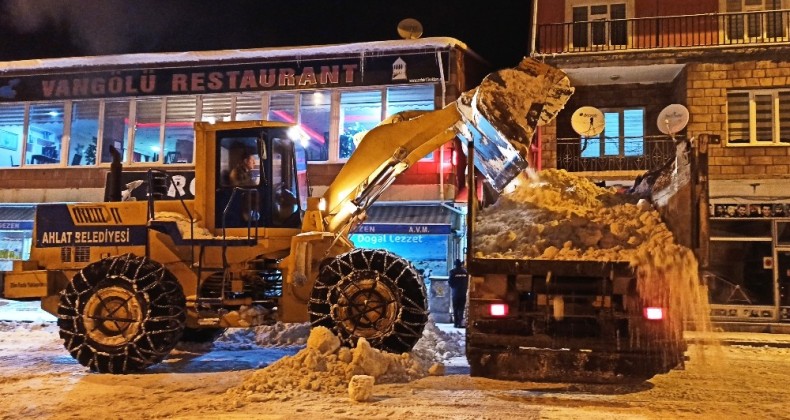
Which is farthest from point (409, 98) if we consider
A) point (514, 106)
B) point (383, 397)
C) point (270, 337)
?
point (383, 397)

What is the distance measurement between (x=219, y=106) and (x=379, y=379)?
12620mm

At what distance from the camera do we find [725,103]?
15.0m

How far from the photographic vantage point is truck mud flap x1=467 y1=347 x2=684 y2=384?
22.2 ft

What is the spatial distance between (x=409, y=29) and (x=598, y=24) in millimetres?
4917

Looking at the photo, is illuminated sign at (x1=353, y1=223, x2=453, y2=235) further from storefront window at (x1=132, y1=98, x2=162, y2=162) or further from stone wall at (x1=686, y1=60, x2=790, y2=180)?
storefront window at (x1=132, y1=98, x2=162, y2=162)

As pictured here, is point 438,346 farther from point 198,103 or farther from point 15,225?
point 15,225

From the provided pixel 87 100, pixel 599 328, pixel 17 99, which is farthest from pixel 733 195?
pixel 17 99

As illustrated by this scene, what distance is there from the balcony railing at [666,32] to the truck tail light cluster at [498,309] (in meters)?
10.6

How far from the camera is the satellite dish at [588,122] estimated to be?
14.9 meters

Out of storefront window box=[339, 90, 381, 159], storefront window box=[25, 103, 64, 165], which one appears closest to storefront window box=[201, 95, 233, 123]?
storefront window box=[339, 90, 381, 159]

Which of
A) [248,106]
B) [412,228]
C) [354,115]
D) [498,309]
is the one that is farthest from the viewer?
[248,106]

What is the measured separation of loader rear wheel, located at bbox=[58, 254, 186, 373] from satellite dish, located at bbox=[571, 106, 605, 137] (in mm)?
10282

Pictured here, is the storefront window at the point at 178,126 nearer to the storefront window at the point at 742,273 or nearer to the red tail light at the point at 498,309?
the red tail light at the point at 498,309

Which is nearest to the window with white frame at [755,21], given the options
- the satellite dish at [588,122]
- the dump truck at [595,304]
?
the satellite dish at [588,122]
